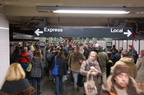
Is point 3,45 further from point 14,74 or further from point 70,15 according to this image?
point 70,15

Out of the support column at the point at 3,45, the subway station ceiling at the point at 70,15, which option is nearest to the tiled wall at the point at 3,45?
the support column at the point at 3,45

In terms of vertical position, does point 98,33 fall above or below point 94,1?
below

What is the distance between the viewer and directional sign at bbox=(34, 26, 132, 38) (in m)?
5.02

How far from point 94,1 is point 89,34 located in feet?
4.34

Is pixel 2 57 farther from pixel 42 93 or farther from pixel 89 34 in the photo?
pixel 89 34

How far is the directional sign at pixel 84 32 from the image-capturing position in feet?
16.5

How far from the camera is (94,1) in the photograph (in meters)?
3.92

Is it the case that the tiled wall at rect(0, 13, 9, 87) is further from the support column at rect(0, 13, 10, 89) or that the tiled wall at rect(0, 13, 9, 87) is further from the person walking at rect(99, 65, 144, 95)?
the person walking at rect(99, 65, 144, 95)

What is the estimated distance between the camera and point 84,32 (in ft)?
16.6

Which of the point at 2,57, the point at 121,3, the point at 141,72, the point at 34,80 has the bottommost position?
the point at 34,80

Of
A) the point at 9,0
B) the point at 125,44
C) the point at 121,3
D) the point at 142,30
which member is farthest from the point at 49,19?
the point at 125,44

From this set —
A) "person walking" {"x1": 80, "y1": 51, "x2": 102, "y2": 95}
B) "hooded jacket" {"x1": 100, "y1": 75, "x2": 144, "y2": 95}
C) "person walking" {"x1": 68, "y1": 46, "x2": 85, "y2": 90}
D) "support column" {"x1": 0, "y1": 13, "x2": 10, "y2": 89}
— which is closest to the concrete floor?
"person walking" {"x1": 68, "y1": 46, "x2": 85, "y2": 90}

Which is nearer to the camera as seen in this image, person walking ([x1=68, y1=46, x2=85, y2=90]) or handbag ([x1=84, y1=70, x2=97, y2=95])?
handbag ([x1=84, y1=70, x2=97, y2=95])

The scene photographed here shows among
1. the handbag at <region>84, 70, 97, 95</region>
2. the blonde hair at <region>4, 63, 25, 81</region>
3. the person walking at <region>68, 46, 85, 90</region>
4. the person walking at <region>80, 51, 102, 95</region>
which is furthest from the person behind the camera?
the person walking at <region>68, 46, 85, 90</region>
